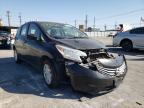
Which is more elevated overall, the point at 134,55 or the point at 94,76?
the point at 94,76

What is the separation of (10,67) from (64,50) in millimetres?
3926

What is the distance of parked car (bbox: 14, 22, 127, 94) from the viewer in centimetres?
475

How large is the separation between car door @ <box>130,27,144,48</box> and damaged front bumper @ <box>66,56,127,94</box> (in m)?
8.73

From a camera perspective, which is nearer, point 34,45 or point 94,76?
point 94,76

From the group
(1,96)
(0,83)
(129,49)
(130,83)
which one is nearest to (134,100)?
(130,83)

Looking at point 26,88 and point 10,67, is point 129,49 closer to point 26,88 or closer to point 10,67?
point 10,67

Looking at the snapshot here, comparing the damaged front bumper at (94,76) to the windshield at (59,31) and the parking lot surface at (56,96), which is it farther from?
the windshield at (59,31)

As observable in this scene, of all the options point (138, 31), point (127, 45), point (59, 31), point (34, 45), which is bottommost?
point (127, 45)

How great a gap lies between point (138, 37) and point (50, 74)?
30.3 feet

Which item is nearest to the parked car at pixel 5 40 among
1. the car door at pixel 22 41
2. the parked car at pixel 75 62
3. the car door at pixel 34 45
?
the car door at pixel 22 41

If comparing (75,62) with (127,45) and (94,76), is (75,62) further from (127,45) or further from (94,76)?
(127,45)

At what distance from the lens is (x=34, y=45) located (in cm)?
643

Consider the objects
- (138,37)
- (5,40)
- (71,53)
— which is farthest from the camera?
(5,40)

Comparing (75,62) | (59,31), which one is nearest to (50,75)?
(75,62)
